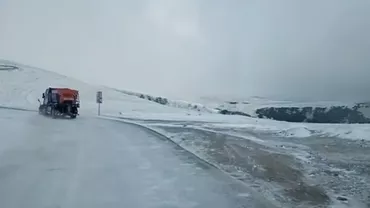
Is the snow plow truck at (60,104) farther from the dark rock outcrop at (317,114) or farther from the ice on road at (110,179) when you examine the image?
the dark rock outcrop at (317,114)

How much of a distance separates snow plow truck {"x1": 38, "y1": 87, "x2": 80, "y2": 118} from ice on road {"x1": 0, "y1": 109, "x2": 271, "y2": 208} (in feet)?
79.2

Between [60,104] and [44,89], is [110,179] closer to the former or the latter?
[60,104]

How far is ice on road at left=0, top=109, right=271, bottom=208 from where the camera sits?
8.21 meters

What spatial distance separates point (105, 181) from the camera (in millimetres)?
10055

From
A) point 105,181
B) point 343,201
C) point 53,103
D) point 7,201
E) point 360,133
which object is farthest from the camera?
point 53,103

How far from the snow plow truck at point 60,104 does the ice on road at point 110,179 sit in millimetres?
24138

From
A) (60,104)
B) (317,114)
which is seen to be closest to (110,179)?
(60,104)

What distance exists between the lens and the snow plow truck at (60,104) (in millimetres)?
40438

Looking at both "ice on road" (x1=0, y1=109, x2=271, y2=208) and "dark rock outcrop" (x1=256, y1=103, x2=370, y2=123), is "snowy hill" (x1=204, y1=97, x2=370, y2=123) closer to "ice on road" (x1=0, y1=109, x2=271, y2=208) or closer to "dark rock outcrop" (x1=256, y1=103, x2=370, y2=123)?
"dark rock outcrop" (x1=256, y1=103, x2=370, y2=123)

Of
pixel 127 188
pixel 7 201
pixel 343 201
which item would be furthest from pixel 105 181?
pixel 343 201

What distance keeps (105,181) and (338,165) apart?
776 centimetres

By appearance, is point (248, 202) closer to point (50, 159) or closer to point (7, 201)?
point (7, 201)

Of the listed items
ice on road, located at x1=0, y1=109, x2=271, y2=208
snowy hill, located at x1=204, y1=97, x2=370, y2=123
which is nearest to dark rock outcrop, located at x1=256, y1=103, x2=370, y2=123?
snowy hill, located at x1=204, y1=97, x2=370, y2=123

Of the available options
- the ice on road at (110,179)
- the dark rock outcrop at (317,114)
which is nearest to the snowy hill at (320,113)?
the dark rock outcrop at (317,114)
